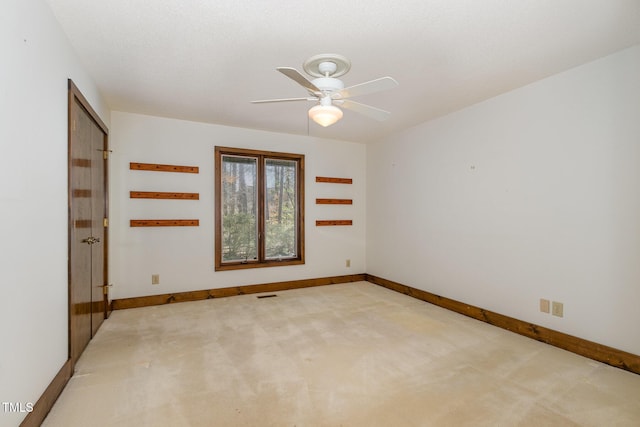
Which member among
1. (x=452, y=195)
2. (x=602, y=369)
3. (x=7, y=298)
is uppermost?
(x=452, y=195)

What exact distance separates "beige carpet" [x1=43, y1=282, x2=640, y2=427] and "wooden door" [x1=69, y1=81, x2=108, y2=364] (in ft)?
0.94

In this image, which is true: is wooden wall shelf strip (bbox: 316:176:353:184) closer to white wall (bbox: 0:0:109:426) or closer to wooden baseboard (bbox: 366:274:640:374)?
wooden baseboard (bbox: 366:274:640:374)

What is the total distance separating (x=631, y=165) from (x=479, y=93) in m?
1.47

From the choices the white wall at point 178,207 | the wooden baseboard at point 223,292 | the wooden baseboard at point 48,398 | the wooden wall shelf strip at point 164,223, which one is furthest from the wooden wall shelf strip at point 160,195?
the wooden baseboard at point 48,398

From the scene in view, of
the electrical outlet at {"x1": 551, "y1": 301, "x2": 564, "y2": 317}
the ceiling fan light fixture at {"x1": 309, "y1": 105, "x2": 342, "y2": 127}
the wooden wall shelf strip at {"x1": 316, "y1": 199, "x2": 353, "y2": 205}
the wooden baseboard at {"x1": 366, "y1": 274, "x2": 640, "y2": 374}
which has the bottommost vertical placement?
the wooden baseboard at {"x1": 366, "y1": 274, "x2": 640, "y2": 374}

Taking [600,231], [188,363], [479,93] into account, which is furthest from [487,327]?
[188,363]

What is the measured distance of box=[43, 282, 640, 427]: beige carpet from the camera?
186 cm

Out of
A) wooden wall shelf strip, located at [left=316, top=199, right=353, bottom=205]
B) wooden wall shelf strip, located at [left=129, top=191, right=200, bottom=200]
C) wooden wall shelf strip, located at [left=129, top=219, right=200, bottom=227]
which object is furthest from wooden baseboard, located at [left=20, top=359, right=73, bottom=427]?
wooden wall shelf strip, located at [left=316, top=199, right=353, bottom=205]

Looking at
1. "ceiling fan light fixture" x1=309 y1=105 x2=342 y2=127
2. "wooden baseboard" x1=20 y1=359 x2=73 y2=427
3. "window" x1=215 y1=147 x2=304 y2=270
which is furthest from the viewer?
"window" x1=215 y1=147 x2=304 y2=270

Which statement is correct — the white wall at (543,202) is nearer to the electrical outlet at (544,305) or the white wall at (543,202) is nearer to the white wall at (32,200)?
the electrical outlet at (544,305)

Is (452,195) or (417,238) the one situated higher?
(452,195)

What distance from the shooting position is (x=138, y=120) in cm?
405

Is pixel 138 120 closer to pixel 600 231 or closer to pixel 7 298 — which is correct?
pixel 7 298

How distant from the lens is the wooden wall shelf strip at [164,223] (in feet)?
13.2
